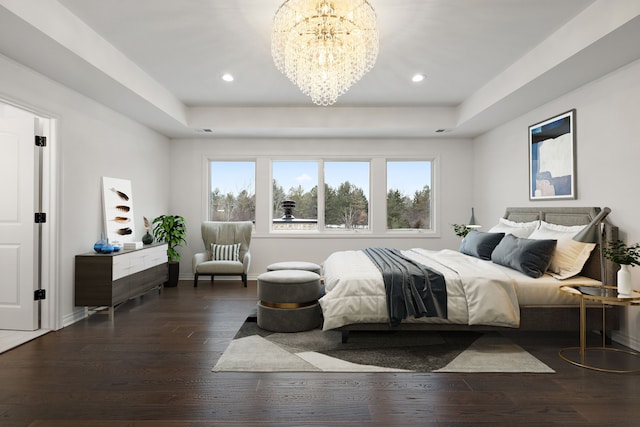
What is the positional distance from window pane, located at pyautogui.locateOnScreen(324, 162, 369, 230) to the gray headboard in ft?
8.53

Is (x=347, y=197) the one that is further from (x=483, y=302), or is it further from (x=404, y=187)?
(x=483, y=302)

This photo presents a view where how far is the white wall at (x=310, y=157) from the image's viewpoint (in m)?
6.32

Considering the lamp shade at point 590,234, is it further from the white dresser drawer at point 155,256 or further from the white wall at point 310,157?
the white dresser drawer at point 155,256

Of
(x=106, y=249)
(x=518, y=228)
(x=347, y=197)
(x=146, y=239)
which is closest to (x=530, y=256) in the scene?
(x=518, y=228)

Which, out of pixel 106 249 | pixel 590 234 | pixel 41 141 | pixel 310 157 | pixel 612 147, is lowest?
pixel 106 249

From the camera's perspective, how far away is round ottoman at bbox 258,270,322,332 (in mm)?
3498

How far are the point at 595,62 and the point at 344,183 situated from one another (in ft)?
13.0

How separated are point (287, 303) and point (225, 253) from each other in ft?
8.84

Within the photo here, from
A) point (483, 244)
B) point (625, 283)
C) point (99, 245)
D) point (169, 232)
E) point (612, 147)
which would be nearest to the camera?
point (625, 283)

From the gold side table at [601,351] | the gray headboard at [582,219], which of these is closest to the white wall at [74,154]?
the gold side table at [601,351]

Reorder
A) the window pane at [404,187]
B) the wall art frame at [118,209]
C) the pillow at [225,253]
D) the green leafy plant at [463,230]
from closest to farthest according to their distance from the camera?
the wall art frame at [118,209]
the green leafy plant at [463,230]
the pillow at [225,253]
the window pane at [404,187]

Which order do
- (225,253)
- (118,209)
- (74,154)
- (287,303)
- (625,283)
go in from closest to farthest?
(625,283) < (287,303) < (74,154) < (118,209) < (225,253)

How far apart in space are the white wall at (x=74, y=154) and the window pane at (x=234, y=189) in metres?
1.62

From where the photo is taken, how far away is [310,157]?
637 cm
